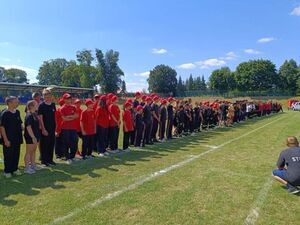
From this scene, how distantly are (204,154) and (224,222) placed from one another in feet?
20.5

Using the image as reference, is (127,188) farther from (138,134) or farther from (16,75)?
(16,75)

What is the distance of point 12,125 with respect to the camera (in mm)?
8586

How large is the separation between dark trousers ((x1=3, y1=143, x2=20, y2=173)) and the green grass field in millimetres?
342

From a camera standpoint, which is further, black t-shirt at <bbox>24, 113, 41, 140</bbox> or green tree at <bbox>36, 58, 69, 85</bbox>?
green tree at <bbox>36, 58, 69, 85</bbox>

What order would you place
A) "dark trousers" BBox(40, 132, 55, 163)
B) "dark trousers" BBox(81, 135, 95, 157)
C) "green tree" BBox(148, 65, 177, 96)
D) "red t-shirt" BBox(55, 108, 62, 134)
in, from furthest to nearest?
"green tree" BBox(148, 65, 177, 96) < "red t-shirt" BBox(55, 108, 62, 134) < "dark trousers" BBox(81, 135, 95, 157) < "dark trousers" BBox(40, 132, 55, 163)

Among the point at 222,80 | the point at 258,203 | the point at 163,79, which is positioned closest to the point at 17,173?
the point at 258,203

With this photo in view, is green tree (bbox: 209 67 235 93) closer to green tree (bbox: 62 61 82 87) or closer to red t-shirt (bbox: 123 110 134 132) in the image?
green tree (bbox: 62 61 82 87)

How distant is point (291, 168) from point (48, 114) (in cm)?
596

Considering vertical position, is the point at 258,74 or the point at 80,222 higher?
the point at 258,74

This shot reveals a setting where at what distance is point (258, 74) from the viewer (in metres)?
109

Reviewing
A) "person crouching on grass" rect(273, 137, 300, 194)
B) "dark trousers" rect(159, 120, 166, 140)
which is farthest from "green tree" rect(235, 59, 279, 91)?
"person crouching on grass" rect(273, 137, 300, 194)

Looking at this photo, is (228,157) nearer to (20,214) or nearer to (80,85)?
(20,214)

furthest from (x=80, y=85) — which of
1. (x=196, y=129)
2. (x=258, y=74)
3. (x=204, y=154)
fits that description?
(x=204, y=154)

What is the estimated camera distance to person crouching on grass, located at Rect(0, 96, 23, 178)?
8.45 metres
